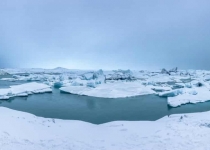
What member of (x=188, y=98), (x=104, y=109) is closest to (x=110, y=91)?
(x=104, y=109)

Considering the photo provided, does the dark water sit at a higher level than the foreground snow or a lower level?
lower

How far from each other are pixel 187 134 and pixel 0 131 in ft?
20.2

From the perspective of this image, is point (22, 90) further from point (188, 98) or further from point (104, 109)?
point (188, 98)

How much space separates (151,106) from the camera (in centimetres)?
1428

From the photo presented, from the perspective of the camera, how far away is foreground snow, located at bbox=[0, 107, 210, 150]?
21.2 feet

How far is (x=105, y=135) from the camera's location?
7.78 m

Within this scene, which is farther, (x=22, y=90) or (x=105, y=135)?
(x=22, y=90)

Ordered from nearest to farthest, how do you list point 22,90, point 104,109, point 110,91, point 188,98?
point 104,109 → point 188,98 → point 110,91 → point 22,90

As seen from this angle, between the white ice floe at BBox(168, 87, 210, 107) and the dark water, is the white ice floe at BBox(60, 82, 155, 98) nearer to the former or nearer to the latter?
the dark water

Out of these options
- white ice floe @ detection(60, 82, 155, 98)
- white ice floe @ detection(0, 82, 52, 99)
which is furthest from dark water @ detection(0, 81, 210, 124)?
white ice floe @ detection(0, 82, 52, 99)

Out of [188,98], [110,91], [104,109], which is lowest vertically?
[104,109]

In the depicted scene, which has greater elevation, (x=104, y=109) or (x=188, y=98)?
(x=188, y=98)

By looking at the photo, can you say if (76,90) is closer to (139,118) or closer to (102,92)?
(102,92)

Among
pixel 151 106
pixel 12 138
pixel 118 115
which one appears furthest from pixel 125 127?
pixel 151 106
